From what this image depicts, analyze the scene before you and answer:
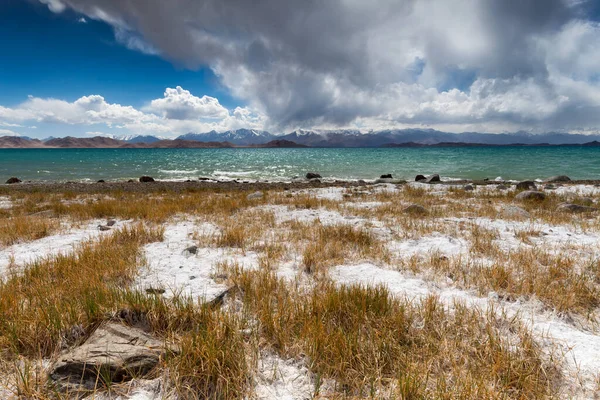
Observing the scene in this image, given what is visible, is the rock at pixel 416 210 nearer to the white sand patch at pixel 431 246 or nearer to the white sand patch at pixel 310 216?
the white sand patch at pixel 310 216

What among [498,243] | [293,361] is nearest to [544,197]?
[498,243]

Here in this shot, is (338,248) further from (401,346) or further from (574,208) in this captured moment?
(574,208)

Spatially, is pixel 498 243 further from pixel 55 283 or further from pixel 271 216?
pixel 55 283

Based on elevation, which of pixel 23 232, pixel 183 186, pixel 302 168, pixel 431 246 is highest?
pixel 23 232

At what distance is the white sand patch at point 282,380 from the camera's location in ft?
6.85

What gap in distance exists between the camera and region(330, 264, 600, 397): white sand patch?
231 cm

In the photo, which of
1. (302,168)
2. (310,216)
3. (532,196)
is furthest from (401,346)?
(302,168)

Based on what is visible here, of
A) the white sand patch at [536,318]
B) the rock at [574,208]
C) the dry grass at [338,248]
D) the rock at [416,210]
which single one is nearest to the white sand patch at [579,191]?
the rock at [574,208]

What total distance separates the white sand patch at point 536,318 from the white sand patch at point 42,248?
5.77 meters

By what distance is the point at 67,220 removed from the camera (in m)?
8.50

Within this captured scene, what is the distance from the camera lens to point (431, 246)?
5.75 m

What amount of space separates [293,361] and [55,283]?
3.70 m

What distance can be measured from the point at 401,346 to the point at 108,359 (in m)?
2.60

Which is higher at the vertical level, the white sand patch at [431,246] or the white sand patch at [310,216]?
the white sand patch at [431,246]
